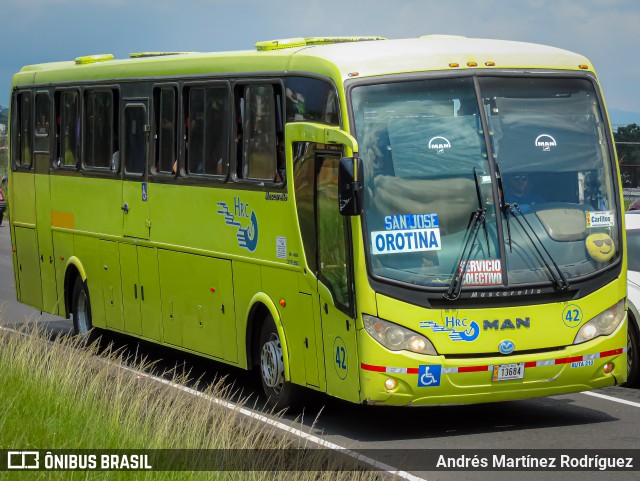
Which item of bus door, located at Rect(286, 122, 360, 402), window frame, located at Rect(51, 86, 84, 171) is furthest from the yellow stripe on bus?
bus door, located at Rect(286, 122, 360, 402)

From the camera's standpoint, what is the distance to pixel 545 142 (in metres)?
11.8

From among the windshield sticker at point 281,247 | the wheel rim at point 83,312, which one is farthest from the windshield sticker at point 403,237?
the wheel rim at point 83,312

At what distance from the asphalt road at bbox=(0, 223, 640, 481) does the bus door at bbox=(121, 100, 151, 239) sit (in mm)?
2393

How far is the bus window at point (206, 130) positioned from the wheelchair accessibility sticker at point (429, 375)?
11.9 feet

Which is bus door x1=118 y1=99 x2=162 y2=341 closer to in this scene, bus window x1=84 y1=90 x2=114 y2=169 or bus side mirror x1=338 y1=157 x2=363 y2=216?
bus window x1=84 y1=90 x2=114 y2=169

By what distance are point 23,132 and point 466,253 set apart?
31.9ft

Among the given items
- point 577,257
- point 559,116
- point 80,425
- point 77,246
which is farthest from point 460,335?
point 77,246

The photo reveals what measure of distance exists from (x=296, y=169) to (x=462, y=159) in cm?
159

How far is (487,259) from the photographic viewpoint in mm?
11305

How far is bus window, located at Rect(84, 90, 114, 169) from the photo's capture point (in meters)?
16.8

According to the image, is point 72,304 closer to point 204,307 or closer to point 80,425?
point 204,307

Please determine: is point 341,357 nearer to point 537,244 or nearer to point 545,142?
point 537,244

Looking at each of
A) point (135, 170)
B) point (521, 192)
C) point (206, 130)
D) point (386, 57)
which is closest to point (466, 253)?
point (521, 192)

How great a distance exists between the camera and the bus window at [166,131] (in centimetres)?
1509
